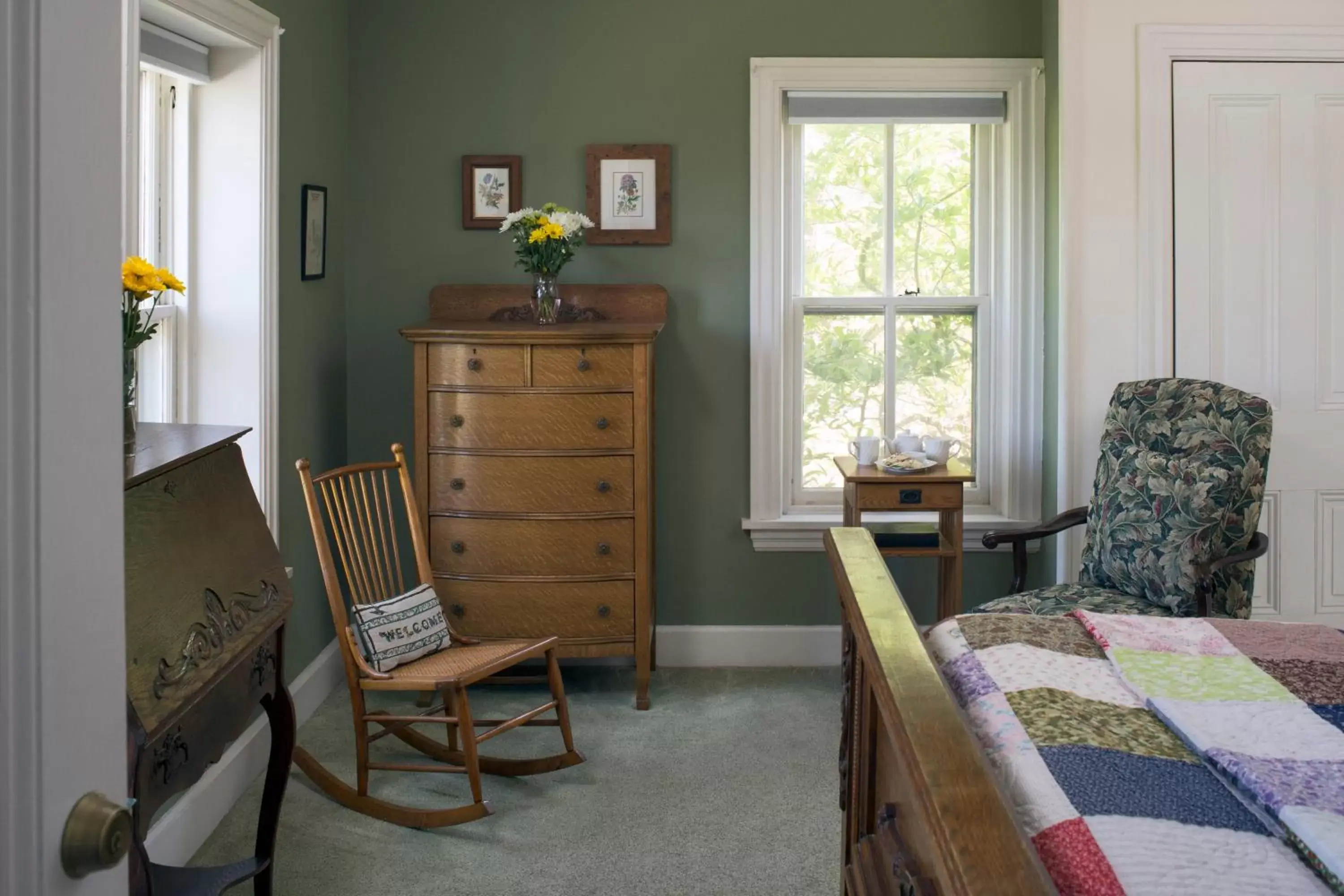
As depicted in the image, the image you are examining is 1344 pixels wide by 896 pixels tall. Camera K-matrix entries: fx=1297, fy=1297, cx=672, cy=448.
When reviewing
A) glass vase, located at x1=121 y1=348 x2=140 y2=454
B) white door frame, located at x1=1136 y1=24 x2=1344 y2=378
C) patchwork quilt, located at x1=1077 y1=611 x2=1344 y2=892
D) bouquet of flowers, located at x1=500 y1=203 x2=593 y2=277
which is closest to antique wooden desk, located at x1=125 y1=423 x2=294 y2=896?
glass vase, located at x1=121 y1=348 x2=140 y2=454

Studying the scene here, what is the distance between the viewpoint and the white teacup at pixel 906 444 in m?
4.47

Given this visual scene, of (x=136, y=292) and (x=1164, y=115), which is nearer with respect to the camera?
(x=136, y=292)

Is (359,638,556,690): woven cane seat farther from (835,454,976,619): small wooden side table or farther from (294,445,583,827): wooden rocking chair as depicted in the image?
(835,454,976,619): small wooden side table

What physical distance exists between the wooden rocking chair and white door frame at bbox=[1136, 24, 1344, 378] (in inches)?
87.2

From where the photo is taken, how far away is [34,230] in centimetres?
83

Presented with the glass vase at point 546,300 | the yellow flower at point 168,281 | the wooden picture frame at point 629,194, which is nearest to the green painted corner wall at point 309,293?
the glass vase at point 546,300

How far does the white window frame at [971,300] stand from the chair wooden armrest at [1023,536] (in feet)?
2.29

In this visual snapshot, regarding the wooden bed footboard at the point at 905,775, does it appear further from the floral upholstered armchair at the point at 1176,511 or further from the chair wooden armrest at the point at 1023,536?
the chair wooden armrest at the point at 1023,536

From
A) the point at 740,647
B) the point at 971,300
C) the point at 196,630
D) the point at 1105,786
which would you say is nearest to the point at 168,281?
the point at 196,630

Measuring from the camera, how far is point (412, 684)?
3391 millimetres

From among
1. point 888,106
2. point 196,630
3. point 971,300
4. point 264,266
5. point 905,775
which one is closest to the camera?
point 905,775

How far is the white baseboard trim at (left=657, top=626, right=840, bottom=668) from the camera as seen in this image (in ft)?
15.8

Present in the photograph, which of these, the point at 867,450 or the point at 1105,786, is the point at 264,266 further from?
the point at 1105,786

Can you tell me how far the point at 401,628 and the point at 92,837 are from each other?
8.84ft
